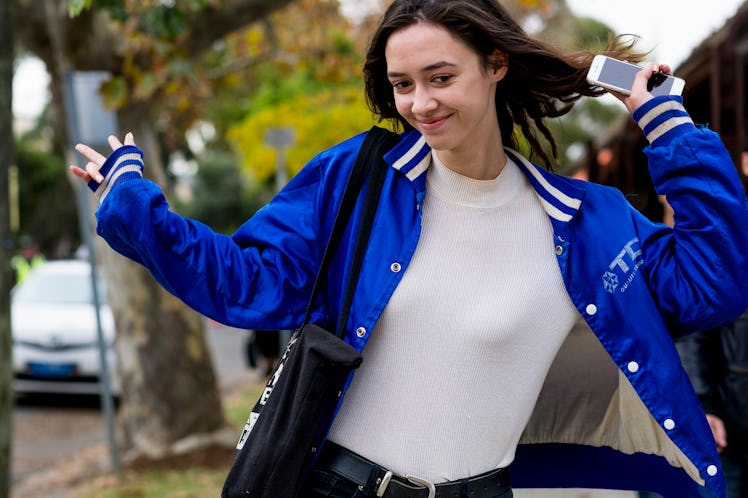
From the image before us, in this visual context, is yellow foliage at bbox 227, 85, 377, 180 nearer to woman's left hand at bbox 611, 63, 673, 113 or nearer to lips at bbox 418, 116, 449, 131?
woman's left hand at bbox 611, 63, 673, 113

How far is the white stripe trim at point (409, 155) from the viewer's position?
2.31 metres

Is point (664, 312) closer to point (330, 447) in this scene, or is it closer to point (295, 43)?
point (330, 447)

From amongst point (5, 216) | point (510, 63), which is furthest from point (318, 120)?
point (510, 63)

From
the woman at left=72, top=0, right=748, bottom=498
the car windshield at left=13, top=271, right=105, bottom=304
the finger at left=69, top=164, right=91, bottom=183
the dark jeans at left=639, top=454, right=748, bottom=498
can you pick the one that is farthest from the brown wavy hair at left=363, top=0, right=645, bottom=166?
the car windshield at left=13, top=271, right=105, bottom=304

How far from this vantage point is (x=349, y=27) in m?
10.9

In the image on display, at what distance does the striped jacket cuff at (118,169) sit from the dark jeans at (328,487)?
779mm

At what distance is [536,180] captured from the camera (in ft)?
7.86

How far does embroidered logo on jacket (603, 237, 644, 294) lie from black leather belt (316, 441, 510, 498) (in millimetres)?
527

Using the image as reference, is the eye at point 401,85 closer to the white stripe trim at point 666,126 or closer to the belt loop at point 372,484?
the white stripe trim at point 666,126

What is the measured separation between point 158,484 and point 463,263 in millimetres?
5354

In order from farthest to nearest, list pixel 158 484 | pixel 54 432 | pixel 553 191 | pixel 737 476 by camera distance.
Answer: pixel 54 432
pixel 158 484
pixel 737 476
pixel 553 191

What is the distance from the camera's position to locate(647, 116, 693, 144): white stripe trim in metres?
2.23

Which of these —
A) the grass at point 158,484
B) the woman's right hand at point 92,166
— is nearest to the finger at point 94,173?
the woman's right hand at point 92,166

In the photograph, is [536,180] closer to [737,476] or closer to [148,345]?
[737,476]
